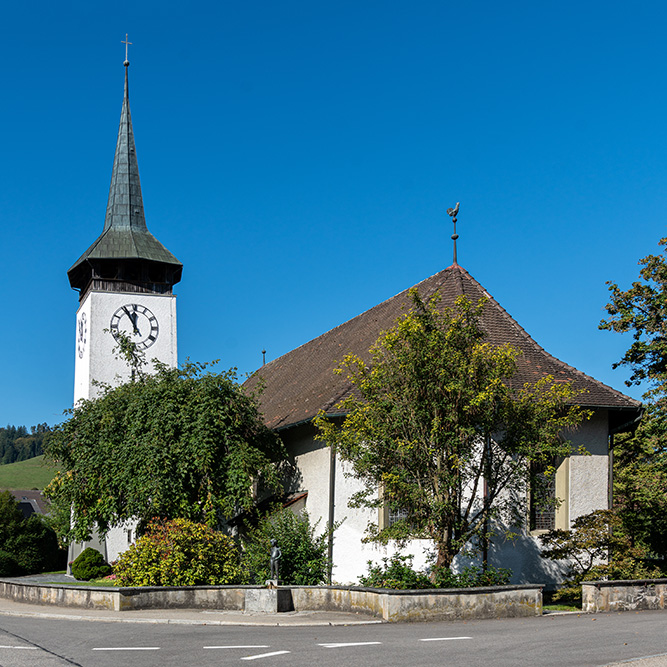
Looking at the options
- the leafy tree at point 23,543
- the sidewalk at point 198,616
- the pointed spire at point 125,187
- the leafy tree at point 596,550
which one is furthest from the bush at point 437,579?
the leafy tree at point 23,543

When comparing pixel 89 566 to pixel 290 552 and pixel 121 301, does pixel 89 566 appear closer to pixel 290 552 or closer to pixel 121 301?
pixel 121 301

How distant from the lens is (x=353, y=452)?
53.6ft

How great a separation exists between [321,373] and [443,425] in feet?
35.4

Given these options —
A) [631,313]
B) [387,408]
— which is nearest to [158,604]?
[387,408]

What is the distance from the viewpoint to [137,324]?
36250mm

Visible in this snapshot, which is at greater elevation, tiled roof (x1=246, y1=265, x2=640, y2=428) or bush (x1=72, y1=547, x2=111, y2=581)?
tiled roof (x1=246, y1=265, x2=640, y2=428)

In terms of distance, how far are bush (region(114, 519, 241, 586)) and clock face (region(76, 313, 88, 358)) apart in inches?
743

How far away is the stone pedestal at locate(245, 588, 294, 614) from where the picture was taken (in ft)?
51.5

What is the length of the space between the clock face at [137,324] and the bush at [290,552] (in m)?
17.3

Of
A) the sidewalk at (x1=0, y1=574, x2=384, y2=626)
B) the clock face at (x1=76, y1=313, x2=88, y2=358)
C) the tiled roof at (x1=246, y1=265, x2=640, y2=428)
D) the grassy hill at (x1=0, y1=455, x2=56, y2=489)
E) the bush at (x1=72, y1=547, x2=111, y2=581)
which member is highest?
the clock face at (x1=76, y1=313, x2=88, y2=358)

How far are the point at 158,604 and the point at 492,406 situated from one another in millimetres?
7379

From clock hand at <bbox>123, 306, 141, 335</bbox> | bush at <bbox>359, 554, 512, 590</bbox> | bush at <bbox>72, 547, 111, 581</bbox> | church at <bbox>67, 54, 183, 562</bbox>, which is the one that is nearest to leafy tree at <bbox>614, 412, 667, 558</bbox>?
bush at <bbox>359, 554, 512, 590</bbox>

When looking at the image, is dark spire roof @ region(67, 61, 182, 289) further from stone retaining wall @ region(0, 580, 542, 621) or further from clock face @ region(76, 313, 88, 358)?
stone retaining wall @ region(0, 580, 542, 621)

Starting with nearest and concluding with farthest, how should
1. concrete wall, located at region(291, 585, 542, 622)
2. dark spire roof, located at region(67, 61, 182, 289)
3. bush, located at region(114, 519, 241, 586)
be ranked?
concrete wall, located at region(291, 585, 542, 622), bush, located at region(114, 519, 241, 586), dark spire roof, located at region(67, 61, 182, 289)
